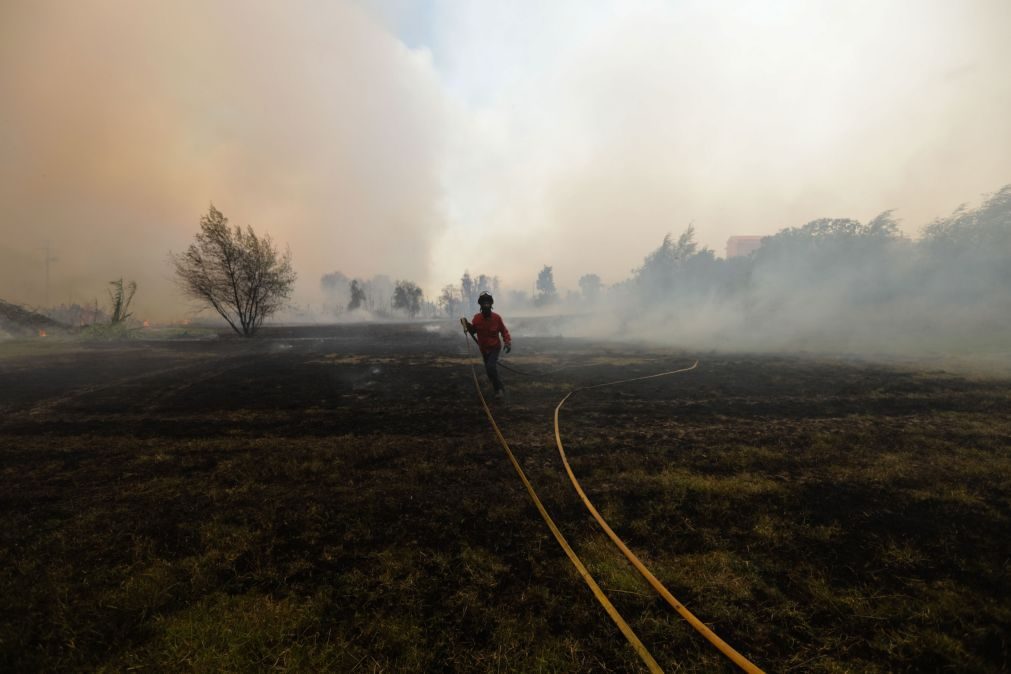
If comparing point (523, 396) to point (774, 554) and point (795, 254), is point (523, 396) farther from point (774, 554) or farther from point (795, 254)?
point (795, 254)

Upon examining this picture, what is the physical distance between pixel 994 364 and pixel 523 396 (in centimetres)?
1921

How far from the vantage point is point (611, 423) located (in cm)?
735

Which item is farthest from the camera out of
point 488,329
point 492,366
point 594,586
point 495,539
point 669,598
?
point 492,366

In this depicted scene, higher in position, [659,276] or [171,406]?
[659,276]

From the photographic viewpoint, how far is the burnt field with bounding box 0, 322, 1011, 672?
7.75 ft

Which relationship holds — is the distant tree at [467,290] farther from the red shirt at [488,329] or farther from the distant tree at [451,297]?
the red shirt at [488,329]

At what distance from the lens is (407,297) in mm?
108125

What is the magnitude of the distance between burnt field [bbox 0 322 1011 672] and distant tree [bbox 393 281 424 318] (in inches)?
4002

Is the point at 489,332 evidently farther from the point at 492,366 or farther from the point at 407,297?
the point at 407,297

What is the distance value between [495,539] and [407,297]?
110 meters

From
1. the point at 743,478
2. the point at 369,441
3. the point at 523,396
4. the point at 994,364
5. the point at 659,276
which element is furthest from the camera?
the point at 659,276

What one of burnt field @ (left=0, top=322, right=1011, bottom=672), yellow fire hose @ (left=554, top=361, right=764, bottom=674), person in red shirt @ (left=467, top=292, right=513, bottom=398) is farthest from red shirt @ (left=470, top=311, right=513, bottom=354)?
yellow fire hose @ (left=554, top=361, right=764, bottom=674)

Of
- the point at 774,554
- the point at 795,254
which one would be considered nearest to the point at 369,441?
the point at 774,554

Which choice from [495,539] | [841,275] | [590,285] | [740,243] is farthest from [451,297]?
[740,243]
